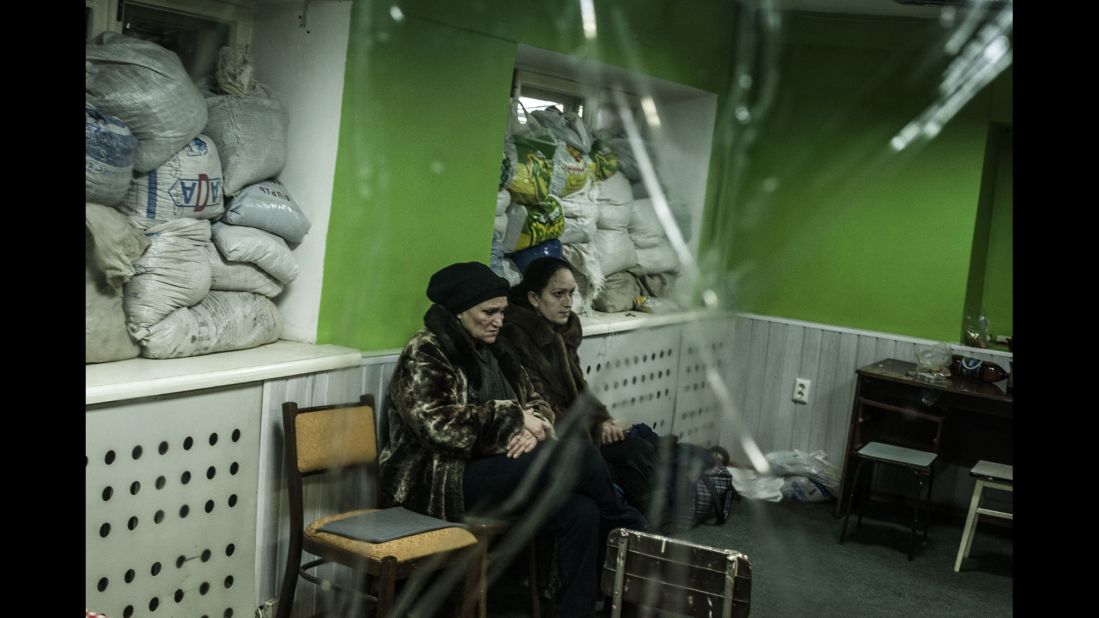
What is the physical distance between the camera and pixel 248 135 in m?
0.76

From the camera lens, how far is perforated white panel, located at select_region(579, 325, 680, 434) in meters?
0.46

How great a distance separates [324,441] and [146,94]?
1.17 feet

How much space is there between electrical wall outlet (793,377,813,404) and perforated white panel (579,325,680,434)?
6 centimetres

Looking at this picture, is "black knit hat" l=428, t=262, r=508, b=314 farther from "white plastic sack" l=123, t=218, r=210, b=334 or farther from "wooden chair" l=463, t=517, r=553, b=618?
"white plastic sack" l=123, t=218, r=210, b=334

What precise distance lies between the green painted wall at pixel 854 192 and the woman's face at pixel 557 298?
0.25 ft

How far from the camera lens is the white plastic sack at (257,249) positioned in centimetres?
69

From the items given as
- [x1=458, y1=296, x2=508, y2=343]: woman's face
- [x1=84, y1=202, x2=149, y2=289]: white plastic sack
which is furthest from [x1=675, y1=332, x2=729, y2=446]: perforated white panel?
[x1=84, y1=202, x2=149, y2=289]: white plastic sack

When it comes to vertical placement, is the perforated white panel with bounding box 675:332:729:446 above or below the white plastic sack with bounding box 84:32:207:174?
below

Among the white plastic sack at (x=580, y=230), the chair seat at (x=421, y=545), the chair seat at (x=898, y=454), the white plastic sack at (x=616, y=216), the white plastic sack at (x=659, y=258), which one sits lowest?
the chair seat at (x=421, y=545)

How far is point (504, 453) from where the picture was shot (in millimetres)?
538

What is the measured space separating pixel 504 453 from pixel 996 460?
0.26 meters

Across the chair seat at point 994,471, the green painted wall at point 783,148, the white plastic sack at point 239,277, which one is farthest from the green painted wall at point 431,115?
the chair seat at point 994,471

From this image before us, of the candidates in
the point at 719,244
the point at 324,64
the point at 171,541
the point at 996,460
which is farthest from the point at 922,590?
the point at 171,541

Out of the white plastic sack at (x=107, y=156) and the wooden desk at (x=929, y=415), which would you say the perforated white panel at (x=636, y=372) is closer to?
the wooden desk at (x=929, y=415)
